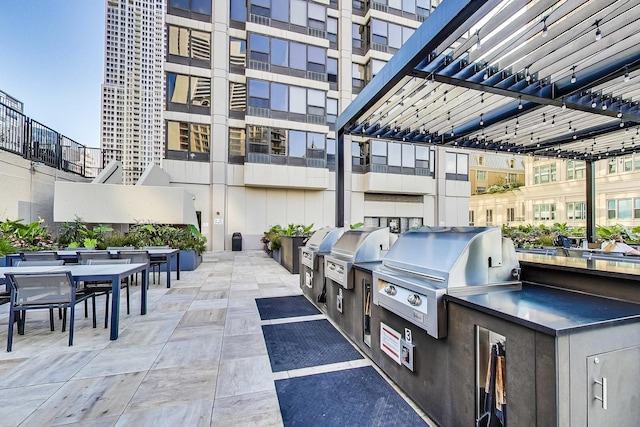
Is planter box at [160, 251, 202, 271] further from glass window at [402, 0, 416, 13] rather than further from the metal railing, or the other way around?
glass window at [402, 0, 416, 13]

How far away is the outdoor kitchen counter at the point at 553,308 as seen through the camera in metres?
1.42

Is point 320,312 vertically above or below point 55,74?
below

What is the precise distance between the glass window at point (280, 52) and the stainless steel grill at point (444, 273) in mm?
15998

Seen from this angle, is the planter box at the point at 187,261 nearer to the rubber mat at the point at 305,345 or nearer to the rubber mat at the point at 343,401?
the rubber mat at the point at 305,345

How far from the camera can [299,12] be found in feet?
53.8

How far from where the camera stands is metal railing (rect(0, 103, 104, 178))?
29.0 feet

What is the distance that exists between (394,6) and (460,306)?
2176 cm

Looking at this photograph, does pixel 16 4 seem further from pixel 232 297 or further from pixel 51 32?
pixel 232 297

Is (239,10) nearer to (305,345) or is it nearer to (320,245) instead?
(320,245)

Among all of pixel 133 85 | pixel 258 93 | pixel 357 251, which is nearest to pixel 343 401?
pixel 357 251

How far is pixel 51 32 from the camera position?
42.9 ft

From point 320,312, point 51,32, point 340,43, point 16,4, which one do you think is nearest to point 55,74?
point 51,32

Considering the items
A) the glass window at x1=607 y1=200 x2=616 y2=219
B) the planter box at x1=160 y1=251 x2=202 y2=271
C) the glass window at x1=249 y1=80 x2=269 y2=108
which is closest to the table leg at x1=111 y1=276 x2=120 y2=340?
the planter box at x1=160 y1=251 x2=202 y2=271

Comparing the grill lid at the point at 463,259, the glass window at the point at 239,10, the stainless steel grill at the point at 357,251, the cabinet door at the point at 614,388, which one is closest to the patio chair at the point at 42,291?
the stainless steel grill at the point at 357,251
